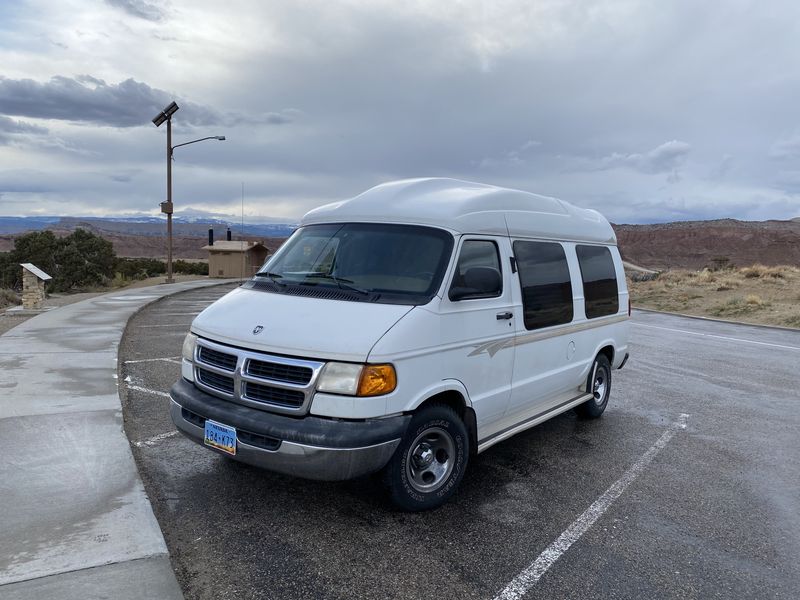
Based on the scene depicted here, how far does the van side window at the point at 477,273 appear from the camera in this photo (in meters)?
4.29

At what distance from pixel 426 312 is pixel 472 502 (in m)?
1.59

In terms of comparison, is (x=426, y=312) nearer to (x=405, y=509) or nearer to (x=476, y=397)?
(x=476, y=397)

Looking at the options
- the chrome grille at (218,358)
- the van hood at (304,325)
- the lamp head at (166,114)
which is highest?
the lamp head at (166,114)

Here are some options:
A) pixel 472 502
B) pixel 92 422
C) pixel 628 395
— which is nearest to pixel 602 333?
pixel 628 395

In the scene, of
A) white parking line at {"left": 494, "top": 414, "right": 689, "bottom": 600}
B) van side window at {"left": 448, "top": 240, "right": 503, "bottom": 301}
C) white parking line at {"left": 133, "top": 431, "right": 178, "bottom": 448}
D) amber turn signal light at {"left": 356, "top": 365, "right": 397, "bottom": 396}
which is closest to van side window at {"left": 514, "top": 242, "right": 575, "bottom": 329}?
van side window at {"left": 448, "top": 240, "right": 503, "bottom": 301}

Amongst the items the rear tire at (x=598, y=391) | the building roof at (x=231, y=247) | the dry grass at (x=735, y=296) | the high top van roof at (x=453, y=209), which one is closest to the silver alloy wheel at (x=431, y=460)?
the high top van roof at (x=453, y=209)

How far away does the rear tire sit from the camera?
6707 mm

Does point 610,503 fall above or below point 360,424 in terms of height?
below

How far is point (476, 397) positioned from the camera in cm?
454

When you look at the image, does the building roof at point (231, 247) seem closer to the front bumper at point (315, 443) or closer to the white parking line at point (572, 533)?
the white parking line at point (572, 533)

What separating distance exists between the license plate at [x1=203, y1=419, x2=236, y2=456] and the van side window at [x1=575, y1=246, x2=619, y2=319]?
3975 millimetres

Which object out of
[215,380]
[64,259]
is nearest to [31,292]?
[215,380]

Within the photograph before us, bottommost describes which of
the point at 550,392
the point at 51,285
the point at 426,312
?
the point at 51,285

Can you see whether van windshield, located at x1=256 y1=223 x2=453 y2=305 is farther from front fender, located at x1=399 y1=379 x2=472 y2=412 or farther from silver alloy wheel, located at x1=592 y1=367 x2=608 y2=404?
silver alloy wheel, located at x1=592 y1=367 x2=608 y2=404
